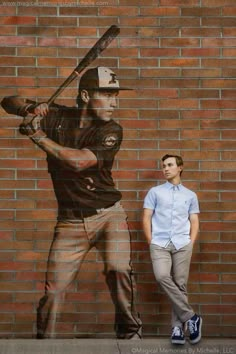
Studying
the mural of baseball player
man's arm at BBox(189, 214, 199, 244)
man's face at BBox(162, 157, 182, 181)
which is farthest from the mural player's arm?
man's arm at BBox(189, 214, 199, 244)

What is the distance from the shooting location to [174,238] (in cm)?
708

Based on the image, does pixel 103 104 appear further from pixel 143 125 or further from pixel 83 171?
pixel 83 171

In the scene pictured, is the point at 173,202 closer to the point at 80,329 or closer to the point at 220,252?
the point at 220,252

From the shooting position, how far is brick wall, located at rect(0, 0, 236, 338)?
746cm

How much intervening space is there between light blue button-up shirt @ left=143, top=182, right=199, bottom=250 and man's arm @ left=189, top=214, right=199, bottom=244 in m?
0.03

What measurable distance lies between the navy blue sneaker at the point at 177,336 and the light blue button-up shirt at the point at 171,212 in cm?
74

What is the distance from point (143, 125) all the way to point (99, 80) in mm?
618

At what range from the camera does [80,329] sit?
24.4 feet

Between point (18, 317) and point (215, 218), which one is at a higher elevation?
point (215, 218)

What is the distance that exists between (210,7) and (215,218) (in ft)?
6.72

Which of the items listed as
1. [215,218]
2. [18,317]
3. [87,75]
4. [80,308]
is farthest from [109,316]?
[87,75]

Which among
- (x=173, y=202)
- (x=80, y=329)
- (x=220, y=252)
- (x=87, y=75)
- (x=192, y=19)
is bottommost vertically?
(x=80, y=329)

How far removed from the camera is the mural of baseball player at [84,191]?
7.46m

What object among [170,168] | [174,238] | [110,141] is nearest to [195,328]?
[174,238]
